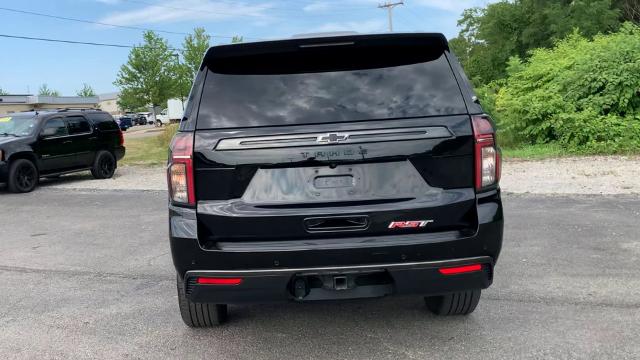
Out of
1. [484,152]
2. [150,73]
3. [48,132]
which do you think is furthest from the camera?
[150,73]

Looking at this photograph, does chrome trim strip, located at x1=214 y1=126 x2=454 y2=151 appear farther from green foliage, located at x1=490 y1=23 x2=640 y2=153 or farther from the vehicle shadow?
green foliage, located at x1=490 y1=23 x2=640 y2=153

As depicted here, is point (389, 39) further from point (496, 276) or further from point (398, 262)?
point (496, 276)

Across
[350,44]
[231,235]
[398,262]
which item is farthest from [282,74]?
[398,262]

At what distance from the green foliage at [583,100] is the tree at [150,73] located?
141 ft

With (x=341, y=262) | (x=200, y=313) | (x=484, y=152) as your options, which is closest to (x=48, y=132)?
Result: (x=200, y=313)

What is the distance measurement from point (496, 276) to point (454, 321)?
1.22 m

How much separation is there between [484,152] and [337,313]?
1765mm

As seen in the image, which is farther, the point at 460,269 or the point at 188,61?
the point at 188,61

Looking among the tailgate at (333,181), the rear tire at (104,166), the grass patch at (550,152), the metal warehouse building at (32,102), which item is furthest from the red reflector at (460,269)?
the metal warehouse building at (32,102)

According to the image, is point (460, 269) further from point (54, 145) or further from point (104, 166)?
point (104, 166)

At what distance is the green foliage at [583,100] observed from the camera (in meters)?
12.8

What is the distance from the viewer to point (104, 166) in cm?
1409

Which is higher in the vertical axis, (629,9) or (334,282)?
(629,9)

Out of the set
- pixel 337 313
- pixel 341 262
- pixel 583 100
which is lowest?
pixel 337 313
